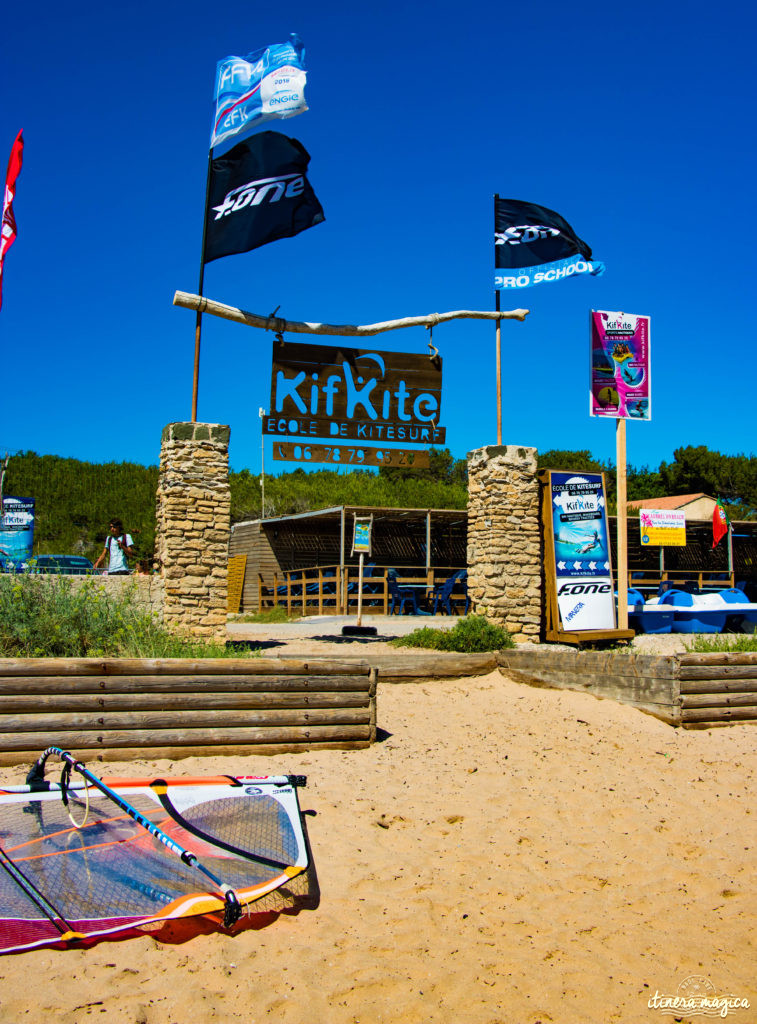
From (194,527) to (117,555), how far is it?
259cm

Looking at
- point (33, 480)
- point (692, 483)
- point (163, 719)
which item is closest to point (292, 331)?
point (163, 719)

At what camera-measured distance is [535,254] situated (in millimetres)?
12352

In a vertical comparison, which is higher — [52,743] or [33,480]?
[33,480]

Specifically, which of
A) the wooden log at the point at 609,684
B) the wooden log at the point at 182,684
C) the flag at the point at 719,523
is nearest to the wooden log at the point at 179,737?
the wooden log at the point at 182,684

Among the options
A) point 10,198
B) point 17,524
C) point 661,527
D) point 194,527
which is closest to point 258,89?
point 10,198

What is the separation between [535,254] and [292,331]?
409cm

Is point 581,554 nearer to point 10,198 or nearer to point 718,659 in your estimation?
point 718,659

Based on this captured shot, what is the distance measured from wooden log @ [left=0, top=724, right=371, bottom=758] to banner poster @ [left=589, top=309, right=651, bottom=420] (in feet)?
23.9

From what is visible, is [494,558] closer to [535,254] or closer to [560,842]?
[535,254]

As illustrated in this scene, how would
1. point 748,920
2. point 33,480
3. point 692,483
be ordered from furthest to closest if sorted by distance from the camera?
point 692,483
point 33,480
point 748,920

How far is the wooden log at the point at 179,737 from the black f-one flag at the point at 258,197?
24.3ft

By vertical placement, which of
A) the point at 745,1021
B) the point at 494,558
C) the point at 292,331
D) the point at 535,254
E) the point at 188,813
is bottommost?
the point at 745,1021

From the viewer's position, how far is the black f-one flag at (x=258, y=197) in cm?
1096

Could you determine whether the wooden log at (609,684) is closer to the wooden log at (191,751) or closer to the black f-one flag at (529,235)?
the wooden log at (191,751)
